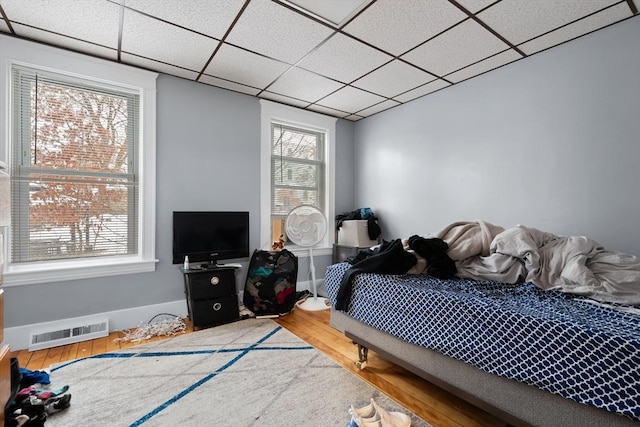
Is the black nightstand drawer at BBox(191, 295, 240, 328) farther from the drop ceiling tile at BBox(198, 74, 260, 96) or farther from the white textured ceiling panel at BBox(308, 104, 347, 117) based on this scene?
the white textured ceiling panel at BBox(308, 104, 347, 117)

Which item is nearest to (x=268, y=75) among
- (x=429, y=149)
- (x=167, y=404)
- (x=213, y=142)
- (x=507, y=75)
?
(x=213, y=142)

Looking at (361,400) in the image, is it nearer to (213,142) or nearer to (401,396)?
(401,396)

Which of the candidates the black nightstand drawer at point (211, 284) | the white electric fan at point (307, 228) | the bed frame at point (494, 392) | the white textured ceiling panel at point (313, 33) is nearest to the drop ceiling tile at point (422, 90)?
the white textured ceiling panel at point (313, 33)

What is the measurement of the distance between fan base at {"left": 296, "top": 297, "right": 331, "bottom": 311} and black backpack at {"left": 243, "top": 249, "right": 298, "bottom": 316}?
18cm

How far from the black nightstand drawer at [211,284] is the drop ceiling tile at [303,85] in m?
1.97

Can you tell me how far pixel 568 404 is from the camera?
114 cm

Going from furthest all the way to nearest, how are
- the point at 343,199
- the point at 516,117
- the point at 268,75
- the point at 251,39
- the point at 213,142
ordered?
1. the point at 343,199
2. the point at 213,142
3. the point at 268,75
4. the point at 516,117
5. the point at 251,39

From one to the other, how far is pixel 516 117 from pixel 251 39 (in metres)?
2.31

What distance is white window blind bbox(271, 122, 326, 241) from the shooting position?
12.1 ft

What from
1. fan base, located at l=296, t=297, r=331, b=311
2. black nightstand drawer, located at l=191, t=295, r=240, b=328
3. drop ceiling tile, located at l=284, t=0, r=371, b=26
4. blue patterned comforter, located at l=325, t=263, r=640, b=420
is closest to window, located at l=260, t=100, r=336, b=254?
fan base, located at l=296, t=297, r=331, b=311

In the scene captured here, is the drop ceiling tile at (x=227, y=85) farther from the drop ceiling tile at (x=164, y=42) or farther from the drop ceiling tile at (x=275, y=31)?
the drop ceiling tile at (x=275, y=31)

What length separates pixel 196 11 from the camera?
197 centimetres

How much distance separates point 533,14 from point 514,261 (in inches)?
64.8

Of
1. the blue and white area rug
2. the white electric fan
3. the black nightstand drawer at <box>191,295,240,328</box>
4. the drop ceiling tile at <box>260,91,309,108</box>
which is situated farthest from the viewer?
the drop ceiling tile at <box>260,91,309,108</box>
